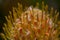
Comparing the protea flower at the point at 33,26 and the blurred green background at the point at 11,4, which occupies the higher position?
the blurred green background at the point at 11,4

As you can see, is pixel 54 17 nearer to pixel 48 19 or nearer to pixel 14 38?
pixel 48 19

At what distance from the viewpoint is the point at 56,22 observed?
1.38 m

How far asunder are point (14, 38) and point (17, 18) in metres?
0.10

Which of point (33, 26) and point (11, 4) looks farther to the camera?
point (11, 4)

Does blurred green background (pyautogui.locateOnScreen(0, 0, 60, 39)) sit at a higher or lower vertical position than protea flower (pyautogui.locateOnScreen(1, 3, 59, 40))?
higher

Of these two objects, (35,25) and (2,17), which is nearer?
(35,25)

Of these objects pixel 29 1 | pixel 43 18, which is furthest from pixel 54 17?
pixel 29 1

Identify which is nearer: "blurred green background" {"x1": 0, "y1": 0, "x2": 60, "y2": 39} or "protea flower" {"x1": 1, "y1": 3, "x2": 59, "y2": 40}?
"protea flower" {"x1": 1, "y1": 3, "x2": 59, "y2": 40}

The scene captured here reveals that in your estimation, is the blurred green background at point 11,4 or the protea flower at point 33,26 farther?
the blurred green background at point 11,4

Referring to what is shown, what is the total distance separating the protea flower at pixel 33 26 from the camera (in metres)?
1.33

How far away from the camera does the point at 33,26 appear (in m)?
1.33

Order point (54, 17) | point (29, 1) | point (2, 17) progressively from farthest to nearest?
point (2, 17), point (29, 1), point (54, 17)

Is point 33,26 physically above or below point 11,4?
below

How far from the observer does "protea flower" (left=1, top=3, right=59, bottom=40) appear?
133 cm
